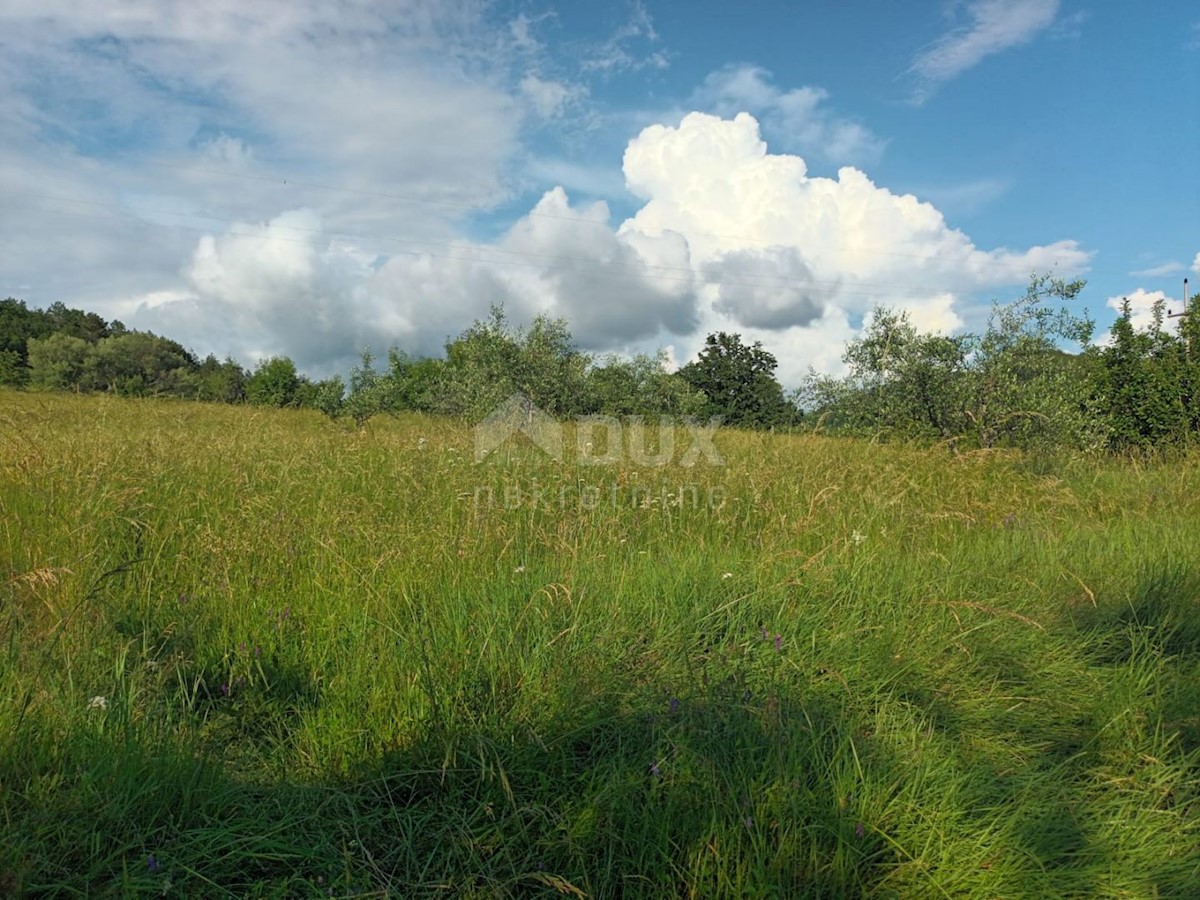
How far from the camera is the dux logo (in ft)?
22.7

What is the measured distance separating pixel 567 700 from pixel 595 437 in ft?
21.8

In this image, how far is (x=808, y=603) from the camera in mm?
3094

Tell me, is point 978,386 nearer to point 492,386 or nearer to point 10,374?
point 492,386

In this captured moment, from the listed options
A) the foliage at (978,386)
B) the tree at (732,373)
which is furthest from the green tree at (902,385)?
the tree at (732,373)

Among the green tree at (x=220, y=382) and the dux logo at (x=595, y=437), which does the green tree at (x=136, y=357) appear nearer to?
the green tree at (x=220, y=382)

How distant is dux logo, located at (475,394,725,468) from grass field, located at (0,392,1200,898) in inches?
87.5

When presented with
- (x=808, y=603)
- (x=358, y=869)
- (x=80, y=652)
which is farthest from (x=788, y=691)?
(x=80, y=652)

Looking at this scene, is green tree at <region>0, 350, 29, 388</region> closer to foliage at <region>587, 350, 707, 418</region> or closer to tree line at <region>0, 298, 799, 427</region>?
tree line at <region>0, 298, 799, 427</region>

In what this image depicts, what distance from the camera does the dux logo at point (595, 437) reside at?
6906 mm

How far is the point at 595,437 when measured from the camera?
8750 mm

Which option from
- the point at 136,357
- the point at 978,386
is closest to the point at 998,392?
the point at 978,386

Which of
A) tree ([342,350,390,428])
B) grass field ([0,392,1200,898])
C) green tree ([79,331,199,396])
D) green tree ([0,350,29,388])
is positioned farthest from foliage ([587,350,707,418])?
green tree ([79,331,199,396])

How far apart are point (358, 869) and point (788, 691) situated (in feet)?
5.04

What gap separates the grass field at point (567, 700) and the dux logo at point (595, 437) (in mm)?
2223
